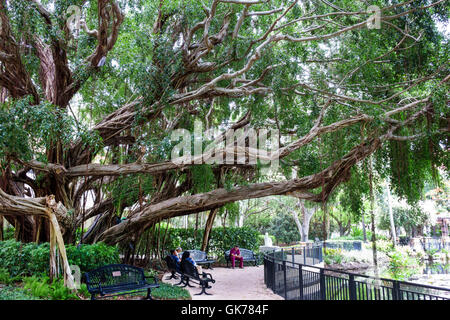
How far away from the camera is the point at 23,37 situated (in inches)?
277

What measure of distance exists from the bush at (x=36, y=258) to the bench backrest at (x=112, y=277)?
866mm

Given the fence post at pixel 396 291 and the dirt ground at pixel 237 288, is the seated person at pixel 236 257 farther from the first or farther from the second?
the fence post at pixel 396 291

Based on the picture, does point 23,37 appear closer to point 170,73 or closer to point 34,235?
point 170,73

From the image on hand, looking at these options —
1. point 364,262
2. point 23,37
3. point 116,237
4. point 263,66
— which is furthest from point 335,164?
point 364,262

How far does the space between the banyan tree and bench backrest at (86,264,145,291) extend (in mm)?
1441

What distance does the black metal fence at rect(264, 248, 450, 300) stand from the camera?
13.1 ft

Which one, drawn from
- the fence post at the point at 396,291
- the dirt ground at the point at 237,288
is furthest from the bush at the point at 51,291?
the fence post at the point at 396,291

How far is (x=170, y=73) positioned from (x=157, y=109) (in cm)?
89

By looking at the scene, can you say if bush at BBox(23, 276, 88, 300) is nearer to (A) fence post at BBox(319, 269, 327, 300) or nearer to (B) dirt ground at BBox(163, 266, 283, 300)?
Answer: (B) dirt ground at BBox(163, 266, 283, 300)

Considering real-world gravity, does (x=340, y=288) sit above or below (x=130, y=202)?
below

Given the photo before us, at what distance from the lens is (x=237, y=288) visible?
811 cm

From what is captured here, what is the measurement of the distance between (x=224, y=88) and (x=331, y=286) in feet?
17.3

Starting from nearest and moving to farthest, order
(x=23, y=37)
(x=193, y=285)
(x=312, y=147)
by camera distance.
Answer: (x=23, y=37), (x=193, y=285), (x=312, y=147)

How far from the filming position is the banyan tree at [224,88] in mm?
6910
